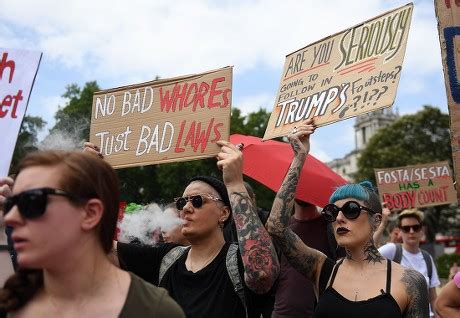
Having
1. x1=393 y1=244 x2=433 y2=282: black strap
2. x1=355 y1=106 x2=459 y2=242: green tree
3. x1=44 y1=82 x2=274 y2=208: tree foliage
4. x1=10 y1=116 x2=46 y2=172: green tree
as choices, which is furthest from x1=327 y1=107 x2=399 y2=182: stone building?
x1=393 y1=244 x2=433 y2=282: black strap

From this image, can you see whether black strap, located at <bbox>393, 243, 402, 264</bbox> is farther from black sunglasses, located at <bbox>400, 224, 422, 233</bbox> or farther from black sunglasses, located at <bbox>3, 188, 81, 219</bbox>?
black sunglasses, located at <bbox>3, 188, 81, 219</bbox>

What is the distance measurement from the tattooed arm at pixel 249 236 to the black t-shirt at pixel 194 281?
0.14 meters

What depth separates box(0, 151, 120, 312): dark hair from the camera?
6.16 ft

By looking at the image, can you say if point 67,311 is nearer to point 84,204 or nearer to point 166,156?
point 84,204

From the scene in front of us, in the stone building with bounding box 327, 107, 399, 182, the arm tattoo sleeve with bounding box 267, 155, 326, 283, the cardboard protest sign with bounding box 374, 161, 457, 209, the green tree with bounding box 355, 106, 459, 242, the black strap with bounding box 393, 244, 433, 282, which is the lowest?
the arm tattoo sleeve with bounding box 267, 155, 326, 283

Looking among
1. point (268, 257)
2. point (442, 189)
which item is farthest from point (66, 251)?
point (442, 189)

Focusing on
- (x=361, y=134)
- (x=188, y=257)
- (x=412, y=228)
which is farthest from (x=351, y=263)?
(x=361, y=134)

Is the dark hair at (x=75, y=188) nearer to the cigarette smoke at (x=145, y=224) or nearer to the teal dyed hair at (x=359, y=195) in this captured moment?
the teal dyed hair at (x=359, y=195)

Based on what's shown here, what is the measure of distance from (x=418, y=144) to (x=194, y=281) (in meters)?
47.9

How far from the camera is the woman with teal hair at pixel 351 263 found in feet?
10.6

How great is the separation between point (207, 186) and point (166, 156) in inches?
23.1

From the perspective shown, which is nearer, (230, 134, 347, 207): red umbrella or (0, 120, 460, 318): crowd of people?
(0, 120, 460, 318): crowd of people

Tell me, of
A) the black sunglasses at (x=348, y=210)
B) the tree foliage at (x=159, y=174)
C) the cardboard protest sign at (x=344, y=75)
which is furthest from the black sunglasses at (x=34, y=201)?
the tree foliage at (x=159, y=174)

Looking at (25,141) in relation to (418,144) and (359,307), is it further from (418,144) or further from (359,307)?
(418,144)
